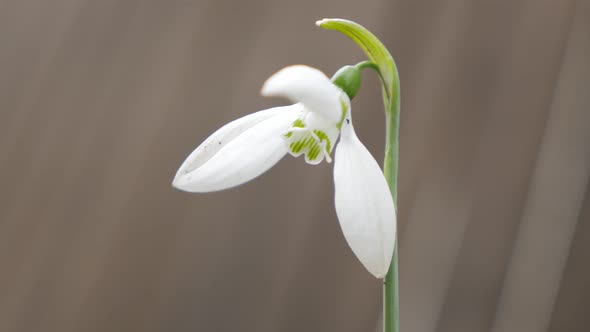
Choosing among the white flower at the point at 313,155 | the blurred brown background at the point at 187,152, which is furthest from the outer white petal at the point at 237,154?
the blurred brown background at the point at 187,152

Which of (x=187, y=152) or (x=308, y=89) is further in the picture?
(x=187, y=152)

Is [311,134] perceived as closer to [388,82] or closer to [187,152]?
[388,82]

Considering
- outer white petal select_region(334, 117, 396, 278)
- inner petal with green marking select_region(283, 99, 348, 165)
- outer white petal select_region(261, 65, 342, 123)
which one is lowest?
outer white petal select_region(334, 117, 396, 278)

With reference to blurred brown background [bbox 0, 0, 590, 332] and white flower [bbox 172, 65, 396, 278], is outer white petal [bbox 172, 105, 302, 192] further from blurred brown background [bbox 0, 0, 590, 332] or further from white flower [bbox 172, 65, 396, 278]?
blurred brown background [bbox 0, 0, 590, 332]

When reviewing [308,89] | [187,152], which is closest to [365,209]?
[308,89]

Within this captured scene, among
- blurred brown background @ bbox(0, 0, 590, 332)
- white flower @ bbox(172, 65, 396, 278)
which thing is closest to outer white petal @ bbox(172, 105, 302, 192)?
white flower @ bbox(172, 65, 396, 278)

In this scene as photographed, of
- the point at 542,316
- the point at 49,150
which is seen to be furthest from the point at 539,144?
the point at 49,150

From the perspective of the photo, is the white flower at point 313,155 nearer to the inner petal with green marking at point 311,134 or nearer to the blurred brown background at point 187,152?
the inner petal with green marking at point 311,134
